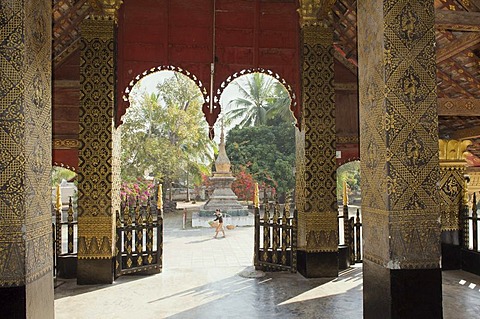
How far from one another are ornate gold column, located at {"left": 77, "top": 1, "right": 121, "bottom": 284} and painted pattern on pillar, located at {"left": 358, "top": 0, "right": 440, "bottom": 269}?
12.8ft

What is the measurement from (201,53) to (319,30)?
1909 mm

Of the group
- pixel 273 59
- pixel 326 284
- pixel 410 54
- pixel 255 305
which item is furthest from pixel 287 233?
pixel 410 54

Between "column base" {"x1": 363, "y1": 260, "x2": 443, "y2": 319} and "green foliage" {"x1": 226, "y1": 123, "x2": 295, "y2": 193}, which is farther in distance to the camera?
"green foliage" {"x1": 226, "y1": 123, "x2": 295, "y2": 193}

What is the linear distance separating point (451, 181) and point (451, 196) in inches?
10.8

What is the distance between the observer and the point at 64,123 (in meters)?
7.12

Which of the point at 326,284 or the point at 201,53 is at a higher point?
the point at 201,53

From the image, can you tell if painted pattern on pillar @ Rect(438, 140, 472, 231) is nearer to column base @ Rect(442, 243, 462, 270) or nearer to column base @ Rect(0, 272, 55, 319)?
column base @ Rect(442, 243, 462, 270)

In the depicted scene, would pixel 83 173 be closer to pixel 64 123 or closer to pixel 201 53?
pixel 64 123

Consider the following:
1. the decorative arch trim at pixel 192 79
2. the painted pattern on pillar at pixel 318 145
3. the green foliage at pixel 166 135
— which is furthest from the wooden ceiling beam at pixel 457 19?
the green foliage at pixel 166 135

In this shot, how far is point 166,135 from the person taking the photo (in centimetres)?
1853

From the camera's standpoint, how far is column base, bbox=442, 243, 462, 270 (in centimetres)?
660

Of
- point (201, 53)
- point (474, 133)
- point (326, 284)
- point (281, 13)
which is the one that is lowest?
point (326, 284)

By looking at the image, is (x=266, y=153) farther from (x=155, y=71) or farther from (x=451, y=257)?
(x=155, y=71)

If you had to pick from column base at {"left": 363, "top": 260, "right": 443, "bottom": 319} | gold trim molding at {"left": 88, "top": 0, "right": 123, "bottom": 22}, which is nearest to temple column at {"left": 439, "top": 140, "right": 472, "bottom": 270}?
column base at {"left": 363, "top": 260, "right": 443, "bottom": 319}
